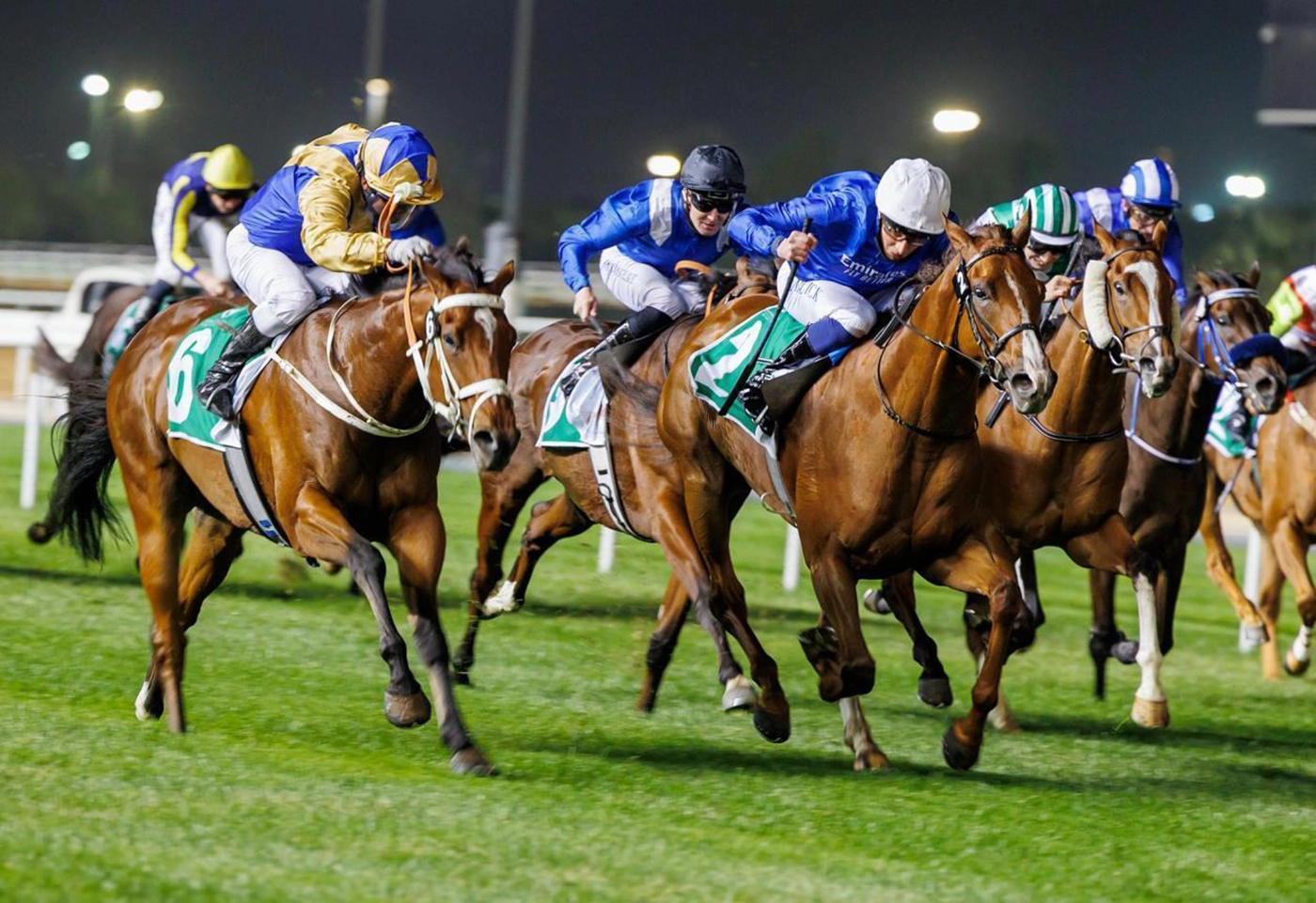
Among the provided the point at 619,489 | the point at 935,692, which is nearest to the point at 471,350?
the point at 935,692

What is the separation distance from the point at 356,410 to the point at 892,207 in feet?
5.02

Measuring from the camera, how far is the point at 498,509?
6648 millimetres

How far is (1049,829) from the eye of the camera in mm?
4250

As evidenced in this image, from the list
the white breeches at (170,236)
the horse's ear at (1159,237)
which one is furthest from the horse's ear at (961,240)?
the white breeches at (170,236)

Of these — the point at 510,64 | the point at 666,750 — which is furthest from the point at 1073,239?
the point at 510,64

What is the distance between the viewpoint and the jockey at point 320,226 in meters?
4.58

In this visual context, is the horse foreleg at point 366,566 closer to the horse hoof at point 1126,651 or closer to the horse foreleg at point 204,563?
the horse foreleg at point 204,563

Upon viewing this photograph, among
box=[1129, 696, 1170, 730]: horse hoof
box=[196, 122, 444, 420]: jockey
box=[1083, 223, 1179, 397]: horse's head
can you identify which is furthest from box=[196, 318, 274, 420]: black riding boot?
box=[1129, 696, 1170, 730]: horse hoof

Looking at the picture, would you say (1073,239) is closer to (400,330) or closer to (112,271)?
(400,330)

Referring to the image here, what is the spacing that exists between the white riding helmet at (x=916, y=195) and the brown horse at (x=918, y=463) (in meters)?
0.31

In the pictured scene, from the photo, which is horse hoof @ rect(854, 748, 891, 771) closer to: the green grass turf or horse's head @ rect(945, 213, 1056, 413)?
the green grass turf

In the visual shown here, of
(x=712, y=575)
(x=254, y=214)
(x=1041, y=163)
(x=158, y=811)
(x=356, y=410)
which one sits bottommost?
(x=158, y=811)

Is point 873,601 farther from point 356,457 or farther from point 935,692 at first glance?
point 356,457

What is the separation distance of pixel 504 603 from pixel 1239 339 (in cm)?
275
